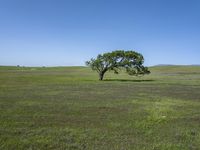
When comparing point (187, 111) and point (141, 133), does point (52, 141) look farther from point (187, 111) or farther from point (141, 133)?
point (187, 111)

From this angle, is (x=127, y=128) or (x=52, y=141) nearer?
(x=52, y=141)

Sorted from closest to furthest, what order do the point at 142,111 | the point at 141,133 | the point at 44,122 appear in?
1. the point at 141,133
2. the point at 44,122
3. the point at 142,111

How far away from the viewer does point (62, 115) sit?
1609 cm

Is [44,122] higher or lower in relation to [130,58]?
lower

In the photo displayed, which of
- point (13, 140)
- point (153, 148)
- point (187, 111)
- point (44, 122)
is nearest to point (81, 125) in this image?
point (44, 122)

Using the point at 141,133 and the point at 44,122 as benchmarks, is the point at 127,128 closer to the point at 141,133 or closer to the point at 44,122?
the point at 141,133

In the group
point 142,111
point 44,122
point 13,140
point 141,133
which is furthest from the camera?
point 142,111

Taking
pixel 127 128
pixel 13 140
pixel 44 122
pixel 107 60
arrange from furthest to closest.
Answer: pixel 107 60, pixel 44 122, pixel 127 128, pixel 13 140

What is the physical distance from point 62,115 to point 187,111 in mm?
9234

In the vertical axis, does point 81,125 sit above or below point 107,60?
below

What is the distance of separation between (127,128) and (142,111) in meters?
5.59

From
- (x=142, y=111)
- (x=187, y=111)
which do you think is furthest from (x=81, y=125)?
(x=187, y=111)

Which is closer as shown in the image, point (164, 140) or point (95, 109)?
point (164, 140)

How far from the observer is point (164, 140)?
432 inches
